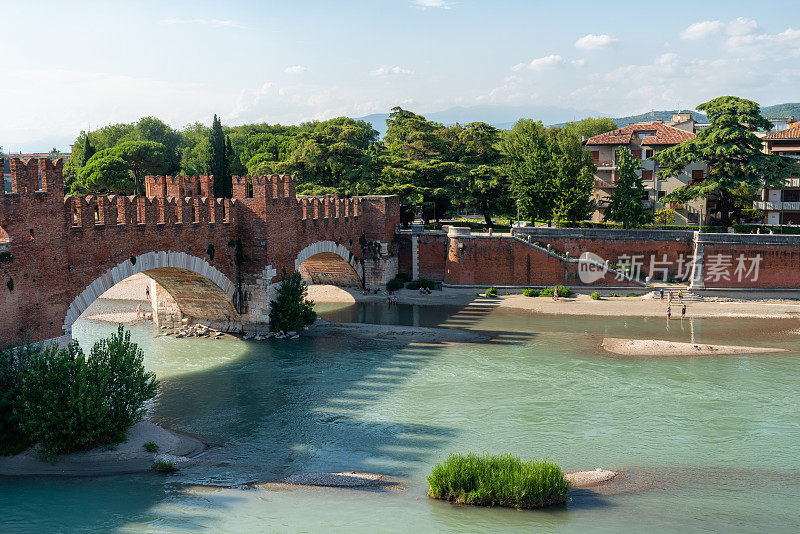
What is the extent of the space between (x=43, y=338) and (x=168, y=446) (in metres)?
6.62

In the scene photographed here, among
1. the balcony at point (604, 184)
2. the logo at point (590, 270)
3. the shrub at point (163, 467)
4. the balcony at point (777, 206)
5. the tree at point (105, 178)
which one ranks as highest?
the tree at point (105, 178)

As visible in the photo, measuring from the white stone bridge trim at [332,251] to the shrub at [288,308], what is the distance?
152cm

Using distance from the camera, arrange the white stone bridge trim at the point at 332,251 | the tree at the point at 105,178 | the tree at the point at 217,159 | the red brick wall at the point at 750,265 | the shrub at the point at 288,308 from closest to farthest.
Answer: the shrub at the point at 288,308 → the white stone bridge trim at the point at 332,251 → the red brick wall at the point at 750,265 → the tree at the point at 217,159 → the tree at the point at 105,178

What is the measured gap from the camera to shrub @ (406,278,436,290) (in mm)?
50875

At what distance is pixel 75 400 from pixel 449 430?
11845 millimetres

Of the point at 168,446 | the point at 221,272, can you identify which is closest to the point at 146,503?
the point at 168,446

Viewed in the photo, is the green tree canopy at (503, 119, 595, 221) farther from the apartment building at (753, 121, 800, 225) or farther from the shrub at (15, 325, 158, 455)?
the shrub at (15, 325, 158, 455)

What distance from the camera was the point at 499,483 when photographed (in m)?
19.6

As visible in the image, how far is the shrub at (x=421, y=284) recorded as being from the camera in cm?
5088

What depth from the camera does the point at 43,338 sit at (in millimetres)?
25797

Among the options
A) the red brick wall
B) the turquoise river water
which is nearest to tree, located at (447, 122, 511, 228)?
the red brick wall

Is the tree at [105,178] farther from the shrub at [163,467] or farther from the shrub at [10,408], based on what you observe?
the shrub at [163,467]

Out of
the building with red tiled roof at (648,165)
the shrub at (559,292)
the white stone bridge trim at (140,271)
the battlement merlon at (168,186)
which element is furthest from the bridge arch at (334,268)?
the building with red tiled roof at (648,165)

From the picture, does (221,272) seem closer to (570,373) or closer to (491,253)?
(570,373)
